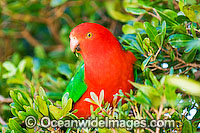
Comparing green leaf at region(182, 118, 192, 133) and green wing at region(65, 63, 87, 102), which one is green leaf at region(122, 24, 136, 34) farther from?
green leaf at region(182, 118, 192, 133)

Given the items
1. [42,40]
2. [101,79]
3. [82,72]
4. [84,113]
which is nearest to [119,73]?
[101,79]

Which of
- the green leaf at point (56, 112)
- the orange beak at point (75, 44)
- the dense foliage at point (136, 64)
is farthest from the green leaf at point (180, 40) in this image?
the green leaf at point (56, 112)

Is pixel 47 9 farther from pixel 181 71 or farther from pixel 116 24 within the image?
pixel 181 71

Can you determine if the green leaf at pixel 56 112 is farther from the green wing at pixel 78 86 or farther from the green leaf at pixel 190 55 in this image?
the green leaf at pixel 190 55

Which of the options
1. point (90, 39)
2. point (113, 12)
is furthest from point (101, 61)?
point (113, 12)

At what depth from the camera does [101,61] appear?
61.1 inches

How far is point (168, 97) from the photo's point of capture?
1027mm

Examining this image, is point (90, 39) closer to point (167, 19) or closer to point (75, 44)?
point (75, 44)

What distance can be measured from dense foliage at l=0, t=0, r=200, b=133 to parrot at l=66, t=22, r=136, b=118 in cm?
7

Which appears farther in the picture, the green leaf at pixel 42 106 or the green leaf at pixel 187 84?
the green leaf at pixel 42 106

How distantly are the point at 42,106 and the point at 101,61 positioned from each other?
0.45m

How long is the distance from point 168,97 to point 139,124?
226 mm

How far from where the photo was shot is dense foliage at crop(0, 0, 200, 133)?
113cm

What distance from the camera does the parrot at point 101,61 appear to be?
5.03 ft
